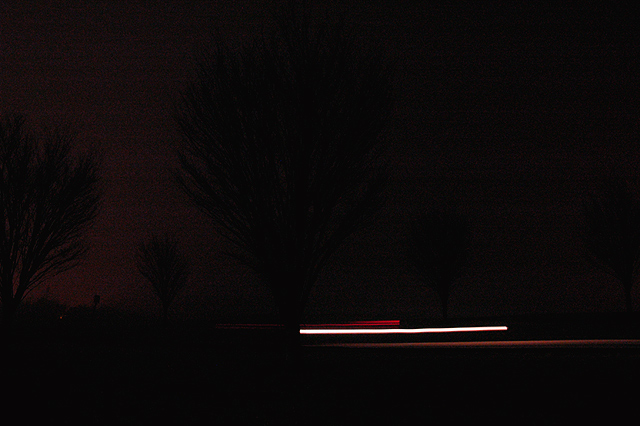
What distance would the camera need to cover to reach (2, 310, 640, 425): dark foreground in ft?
19.4

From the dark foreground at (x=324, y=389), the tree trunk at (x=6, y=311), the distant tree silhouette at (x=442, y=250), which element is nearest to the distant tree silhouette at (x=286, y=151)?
the dark foreground at (x=324, y=389)

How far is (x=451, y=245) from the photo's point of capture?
2852 centimetres

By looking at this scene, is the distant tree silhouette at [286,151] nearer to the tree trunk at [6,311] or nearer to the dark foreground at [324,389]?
the dark foreground at [324,389]

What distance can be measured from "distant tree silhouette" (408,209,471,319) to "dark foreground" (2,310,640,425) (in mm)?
16943

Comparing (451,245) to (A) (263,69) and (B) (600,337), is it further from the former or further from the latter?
(A) (263,69)

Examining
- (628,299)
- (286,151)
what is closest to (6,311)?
(286,151)

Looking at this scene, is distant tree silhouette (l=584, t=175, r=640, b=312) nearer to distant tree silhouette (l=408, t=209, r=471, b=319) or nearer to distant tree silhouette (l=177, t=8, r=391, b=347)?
distant tree silhouette (l=408, t=209, r=471, b=319)

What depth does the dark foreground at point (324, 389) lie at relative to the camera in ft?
19.4

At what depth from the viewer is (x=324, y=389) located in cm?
741

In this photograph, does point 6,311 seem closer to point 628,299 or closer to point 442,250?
point 442,250

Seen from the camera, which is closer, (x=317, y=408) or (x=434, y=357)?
(x=317, y=408)

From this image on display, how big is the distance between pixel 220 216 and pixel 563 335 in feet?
52.0

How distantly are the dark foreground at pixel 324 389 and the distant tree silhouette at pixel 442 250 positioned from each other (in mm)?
16943

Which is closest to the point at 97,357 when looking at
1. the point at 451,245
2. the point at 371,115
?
the point at 371,115
